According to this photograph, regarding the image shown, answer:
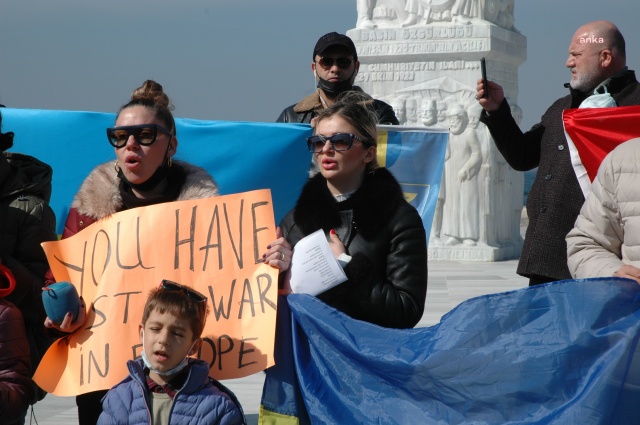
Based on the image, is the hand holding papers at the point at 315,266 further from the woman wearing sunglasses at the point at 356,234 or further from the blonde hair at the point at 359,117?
the blonde hair at the point at 359,117

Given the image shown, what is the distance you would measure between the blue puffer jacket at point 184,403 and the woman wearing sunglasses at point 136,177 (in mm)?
478

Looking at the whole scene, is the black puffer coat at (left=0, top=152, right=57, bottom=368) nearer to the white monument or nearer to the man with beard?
the man with beard

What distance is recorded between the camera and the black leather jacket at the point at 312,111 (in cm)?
547

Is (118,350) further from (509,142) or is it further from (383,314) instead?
(509,142)

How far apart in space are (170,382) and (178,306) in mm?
259

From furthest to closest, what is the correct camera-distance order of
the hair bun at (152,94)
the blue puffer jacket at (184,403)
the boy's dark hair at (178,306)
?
the hair bun at (152,94), the boy's dark hair at (178,306), the blue puffer jacket at (184,403)

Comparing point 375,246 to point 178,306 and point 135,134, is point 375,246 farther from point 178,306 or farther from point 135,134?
point 135,134

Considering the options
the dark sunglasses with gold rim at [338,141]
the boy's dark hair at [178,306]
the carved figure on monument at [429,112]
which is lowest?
the boy's dark hair at [178,306]

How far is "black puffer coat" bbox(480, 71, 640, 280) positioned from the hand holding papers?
1563 millimetres

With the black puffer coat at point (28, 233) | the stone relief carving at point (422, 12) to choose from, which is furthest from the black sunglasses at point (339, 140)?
Answer: the stone relief carving at point (422, 12)

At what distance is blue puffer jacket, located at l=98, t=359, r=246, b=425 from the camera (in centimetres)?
338

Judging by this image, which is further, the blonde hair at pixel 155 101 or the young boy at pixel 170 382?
the blonde hair at pixel 155 101

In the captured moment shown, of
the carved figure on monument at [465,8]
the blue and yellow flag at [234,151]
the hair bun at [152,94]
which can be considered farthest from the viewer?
the carved figure on monument at [465,8]

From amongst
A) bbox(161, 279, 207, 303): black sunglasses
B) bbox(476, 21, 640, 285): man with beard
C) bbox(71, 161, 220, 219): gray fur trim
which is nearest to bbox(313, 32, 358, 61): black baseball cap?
bbox(476, 21, 640, 285): man with beard
